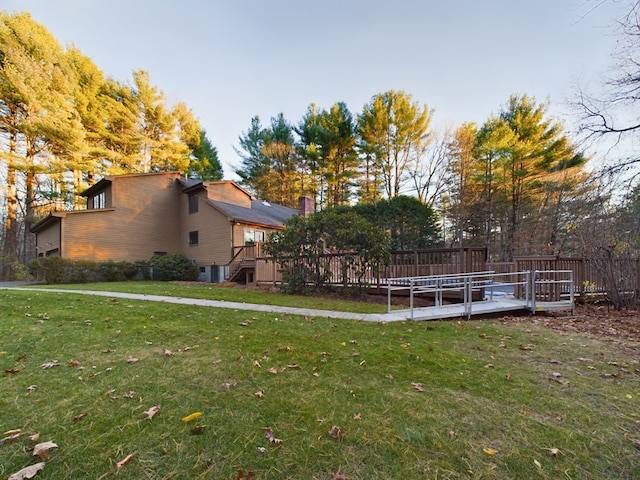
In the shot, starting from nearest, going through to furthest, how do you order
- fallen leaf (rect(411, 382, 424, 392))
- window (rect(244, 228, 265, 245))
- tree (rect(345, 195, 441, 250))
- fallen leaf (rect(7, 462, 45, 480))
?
fallen leaf (rect(7, 462, 45, 480))
fallen leaf (rect(411, 382, 424, 392))
window (rect(244, 228, 265, 245))
tree (rect(345, 195, 441, 250))

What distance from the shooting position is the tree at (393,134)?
2584cm

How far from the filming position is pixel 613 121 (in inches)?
324

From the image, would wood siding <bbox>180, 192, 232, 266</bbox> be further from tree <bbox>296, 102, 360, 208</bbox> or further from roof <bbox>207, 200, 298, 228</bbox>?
tree <bbox>296, 102, 360, 208</bbox>

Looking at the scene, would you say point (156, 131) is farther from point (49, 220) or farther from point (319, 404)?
point (319, 404)

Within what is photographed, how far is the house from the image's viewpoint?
1762cm

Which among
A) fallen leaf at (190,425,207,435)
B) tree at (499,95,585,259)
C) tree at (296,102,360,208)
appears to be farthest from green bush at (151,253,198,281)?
tree at (499,95,585,259)

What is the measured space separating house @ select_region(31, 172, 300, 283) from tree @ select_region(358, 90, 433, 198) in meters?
11.2

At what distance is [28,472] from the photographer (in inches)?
74.4

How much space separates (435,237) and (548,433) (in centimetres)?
2000

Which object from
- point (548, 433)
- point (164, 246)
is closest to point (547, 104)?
point (548, 433)

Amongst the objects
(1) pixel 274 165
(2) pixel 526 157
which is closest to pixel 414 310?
(2) pixel 526 157

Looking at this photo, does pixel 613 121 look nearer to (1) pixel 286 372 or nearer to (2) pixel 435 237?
(1) pixel 286 372

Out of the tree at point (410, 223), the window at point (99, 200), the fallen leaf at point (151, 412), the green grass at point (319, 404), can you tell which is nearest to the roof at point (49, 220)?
the window at point (99, 200)

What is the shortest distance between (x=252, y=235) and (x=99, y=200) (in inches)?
421
